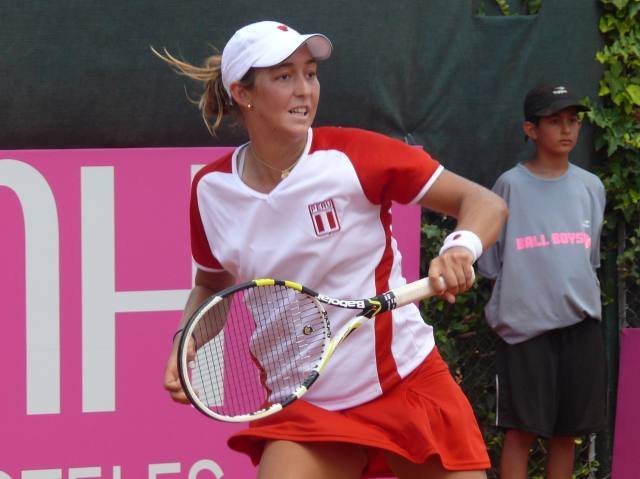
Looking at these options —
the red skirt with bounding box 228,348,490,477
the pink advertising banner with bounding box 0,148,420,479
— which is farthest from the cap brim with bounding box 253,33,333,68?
the pink advertising banner with bounding box 0,148,420,479

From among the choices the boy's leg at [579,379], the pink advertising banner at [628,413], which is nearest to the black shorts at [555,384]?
the boy's leg at [579,379]

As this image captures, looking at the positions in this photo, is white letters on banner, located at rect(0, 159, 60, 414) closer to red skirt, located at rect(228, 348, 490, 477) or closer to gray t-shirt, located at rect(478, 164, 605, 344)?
red skirt, located at rect(228, 348, 490, 477)

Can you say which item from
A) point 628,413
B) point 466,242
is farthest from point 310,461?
point 628,413

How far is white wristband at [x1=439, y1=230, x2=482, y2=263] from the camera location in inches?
107

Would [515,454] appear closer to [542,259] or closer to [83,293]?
[542,259]

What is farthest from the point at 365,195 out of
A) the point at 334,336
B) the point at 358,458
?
the point at 358,458

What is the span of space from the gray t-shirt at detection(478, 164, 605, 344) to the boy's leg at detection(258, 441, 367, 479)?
1.71 meters

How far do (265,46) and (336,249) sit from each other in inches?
19.4

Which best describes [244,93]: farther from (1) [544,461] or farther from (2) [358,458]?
(1) [544,461]

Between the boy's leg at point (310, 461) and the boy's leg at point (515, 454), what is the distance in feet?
5.75

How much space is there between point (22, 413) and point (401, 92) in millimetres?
1691

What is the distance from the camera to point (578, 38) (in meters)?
4.76

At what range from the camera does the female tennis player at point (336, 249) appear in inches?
115

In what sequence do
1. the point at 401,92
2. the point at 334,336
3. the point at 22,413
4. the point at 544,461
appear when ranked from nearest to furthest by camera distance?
the point at 334,336 → the point at 22,413 → the point at 401,92 → the point at 544,461
